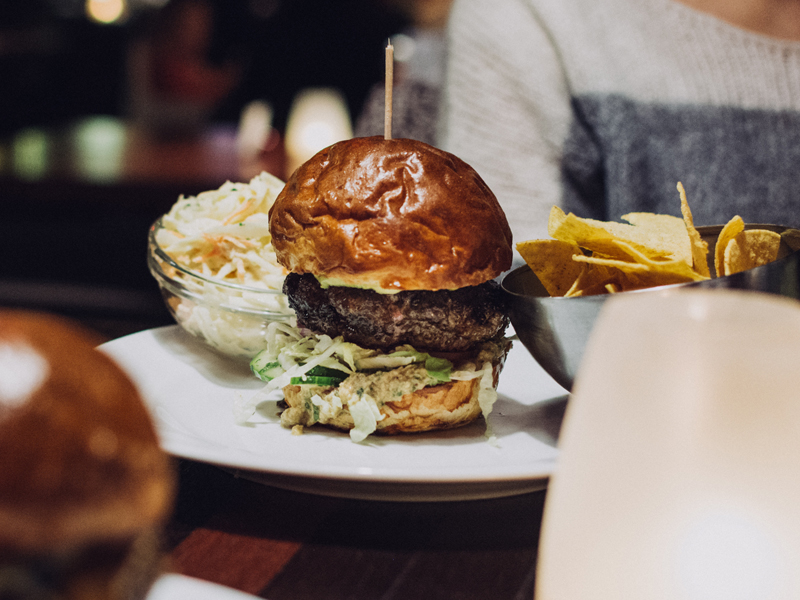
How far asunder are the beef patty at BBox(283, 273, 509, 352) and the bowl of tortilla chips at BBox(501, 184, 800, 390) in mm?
72

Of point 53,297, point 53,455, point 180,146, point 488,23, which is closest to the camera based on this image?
point 53,455

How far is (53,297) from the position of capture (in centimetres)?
399

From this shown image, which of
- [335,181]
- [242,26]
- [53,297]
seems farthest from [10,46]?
[335,181]

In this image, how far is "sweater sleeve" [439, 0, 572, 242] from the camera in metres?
3.21

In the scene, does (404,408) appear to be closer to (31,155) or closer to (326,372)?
(326,372)

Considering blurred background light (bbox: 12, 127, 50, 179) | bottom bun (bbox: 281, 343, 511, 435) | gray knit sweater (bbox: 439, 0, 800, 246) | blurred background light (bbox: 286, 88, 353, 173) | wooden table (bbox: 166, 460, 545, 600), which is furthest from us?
blurred background light (bbox: 286, 88, 353, 173)

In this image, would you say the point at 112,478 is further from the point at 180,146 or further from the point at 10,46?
the point at 10,46

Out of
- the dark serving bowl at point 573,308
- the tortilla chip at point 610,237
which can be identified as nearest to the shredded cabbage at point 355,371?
the dark serving bowl at point 573,308

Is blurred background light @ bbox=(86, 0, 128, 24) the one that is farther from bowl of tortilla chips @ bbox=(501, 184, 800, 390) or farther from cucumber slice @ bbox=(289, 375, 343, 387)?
bowl of tortilla chips @ bbox=(501, 184, 800, 390)

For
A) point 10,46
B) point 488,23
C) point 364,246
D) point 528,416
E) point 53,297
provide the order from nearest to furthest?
point 364,246
point 528,416
point 488,23
point 53,297
point 10,46

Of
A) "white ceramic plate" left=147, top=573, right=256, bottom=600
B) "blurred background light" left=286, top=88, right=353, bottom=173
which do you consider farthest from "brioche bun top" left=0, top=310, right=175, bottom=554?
"blurred background light" left=286, top=88, right=353, bottom=173

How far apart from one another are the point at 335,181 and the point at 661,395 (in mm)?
1062

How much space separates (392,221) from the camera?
1.34 metres

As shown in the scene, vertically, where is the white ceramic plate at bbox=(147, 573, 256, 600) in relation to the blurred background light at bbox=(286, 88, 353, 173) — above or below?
above
